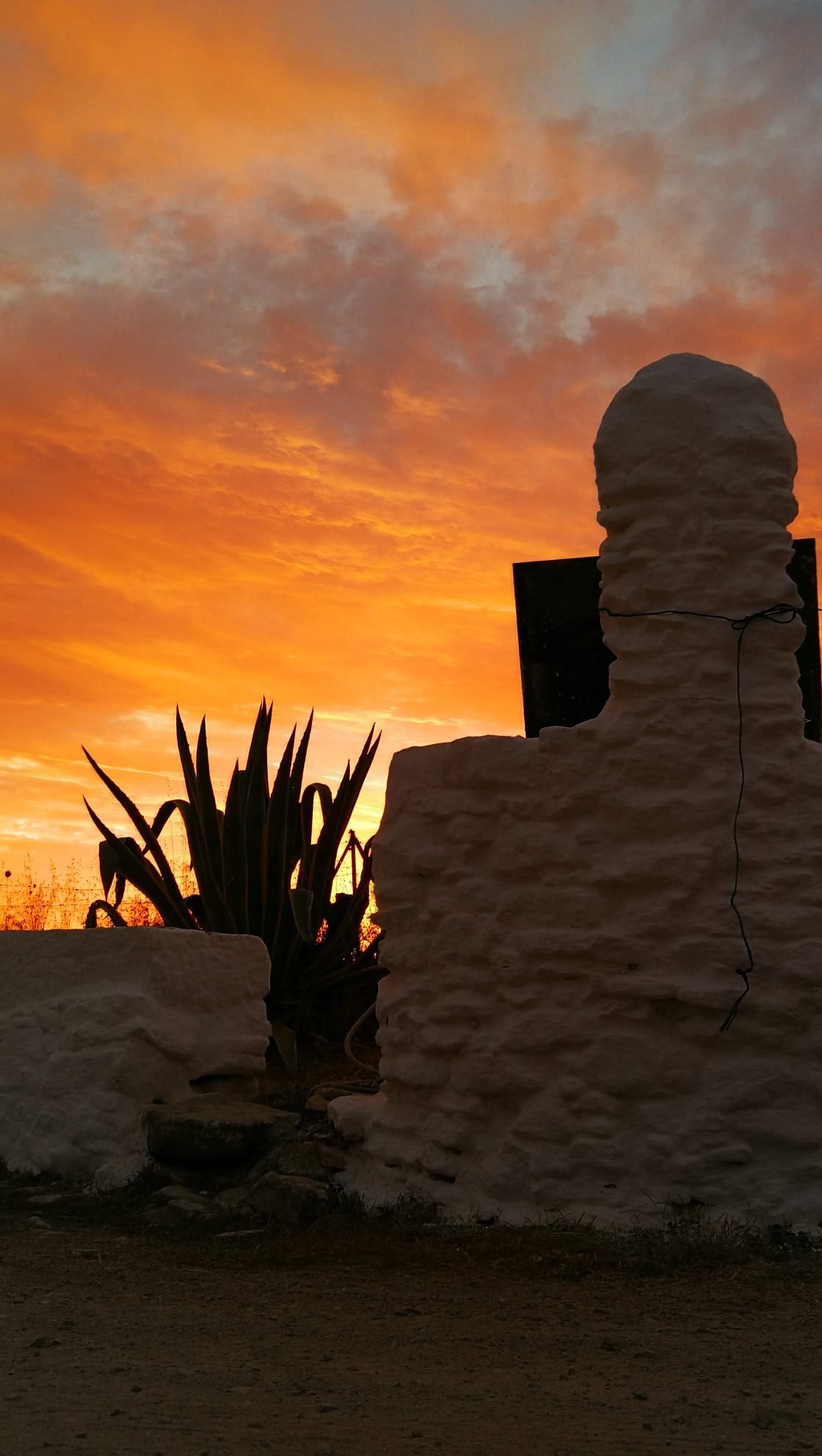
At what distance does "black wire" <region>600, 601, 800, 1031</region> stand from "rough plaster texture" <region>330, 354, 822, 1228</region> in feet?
0.07

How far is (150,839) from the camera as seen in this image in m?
8.43

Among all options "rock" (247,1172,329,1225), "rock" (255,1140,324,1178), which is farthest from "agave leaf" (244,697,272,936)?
"rock" (247,1172,329,1225)

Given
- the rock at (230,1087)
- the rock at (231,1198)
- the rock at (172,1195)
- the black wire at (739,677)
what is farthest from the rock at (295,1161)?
the black wire at (739,677)

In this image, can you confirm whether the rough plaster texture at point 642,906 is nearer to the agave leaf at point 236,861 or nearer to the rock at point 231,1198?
the rock at point 231,1198

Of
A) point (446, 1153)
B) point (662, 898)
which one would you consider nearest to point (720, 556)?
point (662, 898)

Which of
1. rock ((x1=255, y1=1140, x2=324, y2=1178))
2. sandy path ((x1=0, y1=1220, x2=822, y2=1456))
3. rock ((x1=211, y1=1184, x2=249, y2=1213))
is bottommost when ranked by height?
sandy path ((x1=0, y1=1220, x2=822, y2=1456))

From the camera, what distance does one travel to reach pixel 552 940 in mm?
4855

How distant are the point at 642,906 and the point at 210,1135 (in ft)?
7.15

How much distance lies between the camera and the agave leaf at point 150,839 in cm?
844

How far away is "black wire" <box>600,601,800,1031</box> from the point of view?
4.64 m

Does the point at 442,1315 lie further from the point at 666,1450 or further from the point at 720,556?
the point at 720,556

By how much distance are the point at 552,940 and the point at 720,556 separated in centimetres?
154

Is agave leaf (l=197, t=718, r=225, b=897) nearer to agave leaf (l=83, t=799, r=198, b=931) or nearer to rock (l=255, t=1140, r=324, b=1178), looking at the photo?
agave leaf (l=83, t=799, r=198, b=931)

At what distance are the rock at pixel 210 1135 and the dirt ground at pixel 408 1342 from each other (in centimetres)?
58
